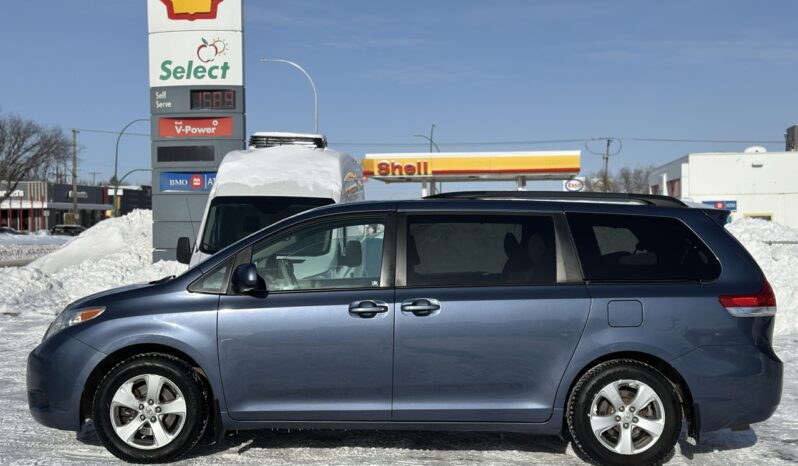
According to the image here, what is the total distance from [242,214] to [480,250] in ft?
20.9

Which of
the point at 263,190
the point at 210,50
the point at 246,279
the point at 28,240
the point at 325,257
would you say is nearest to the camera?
the point at 246,279

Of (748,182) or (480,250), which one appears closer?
(480,250)

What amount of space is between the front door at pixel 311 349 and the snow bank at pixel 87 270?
9908 mm

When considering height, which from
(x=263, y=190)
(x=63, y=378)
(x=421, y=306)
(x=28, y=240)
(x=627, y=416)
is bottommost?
(x=28, y=240)

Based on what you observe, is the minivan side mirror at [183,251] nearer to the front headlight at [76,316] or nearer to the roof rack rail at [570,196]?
the front headlight at [76,316]

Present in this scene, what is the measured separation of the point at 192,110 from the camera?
20.4m

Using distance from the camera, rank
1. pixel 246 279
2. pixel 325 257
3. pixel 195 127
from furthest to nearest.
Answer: pixel 195 127 < pixel 325 257 < pixel 246 279

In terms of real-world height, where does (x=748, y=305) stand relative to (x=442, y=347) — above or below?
above

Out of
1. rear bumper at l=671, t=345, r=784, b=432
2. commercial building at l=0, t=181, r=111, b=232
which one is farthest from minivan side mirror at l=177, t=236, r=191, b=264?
commercial building at l=0, t=181, r=111, b=232

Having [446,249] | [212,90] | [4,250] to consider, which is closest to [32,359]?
[446,249]

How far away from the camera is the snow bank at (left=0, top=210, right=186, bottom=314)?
14.8 m

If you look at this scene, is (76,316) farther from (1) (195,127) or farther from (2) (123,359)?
(1) (195,127)

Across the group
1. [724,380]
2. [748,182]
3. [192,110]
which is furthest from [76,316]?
[748,182]

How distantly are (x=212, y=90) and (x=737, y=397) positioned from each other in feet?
56.7
